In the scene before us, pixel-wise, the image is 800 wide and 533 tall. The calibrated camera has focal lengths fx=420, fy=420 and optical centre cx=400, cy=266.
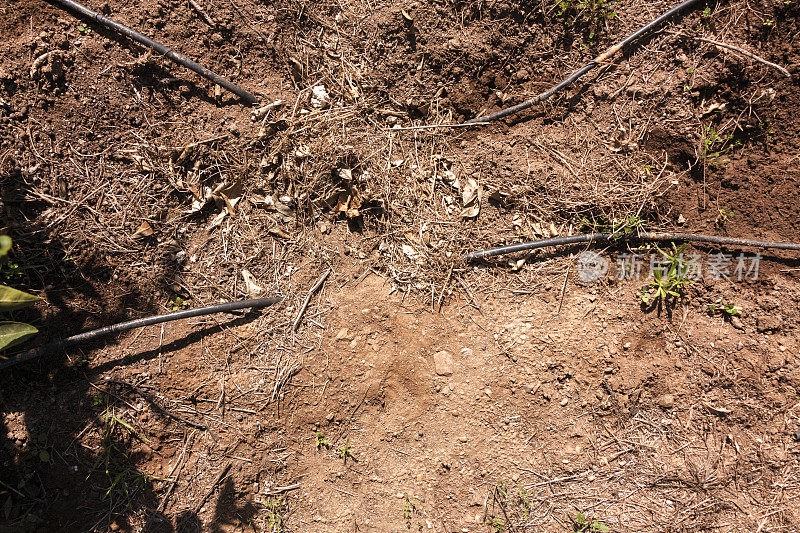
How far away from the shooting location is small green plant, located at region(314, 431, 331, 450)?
2809mm

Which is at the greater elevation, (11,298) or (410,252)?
(11,298)

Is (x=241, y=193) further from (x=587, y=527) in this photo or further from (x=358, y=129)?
(x=587, y=527)

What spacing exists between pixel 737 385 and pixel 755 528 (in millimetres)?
977

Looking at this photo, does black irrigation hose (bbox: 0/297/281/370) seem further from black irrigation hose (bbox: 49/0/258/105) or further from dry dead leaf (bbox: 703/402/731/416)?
dry dead leaf (bbox: 703/402/731/416)

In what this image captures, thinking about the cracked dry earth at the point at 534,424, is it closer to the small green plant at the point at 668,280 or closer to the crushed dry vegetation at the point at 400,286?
the crushed dry vegetation at the point at 400,286

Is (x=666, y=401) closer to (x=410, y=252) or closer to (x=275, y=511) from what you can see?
(x=410, y=252)

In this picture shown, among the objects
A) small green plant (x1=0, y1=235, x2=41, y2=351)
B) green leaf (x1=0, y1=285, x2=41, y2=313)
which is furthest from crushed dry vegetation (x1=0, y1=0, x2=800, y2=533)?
green leaf (x1=0, y1=285, x2=41, y2=313)

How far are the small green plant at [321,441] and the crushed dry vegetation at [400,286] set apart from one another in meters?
0.02

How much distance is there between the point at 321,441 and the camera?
2.80 m

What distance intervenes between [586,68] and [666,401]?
7.70ft

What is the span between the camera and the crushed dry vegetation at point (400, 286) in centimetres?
275

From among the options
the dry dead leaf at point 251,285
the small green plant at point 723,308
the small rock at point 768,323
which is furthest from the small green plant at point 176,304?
the small rock at point 768,323

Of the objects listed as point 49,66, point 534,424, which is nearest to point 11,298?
point 49,66

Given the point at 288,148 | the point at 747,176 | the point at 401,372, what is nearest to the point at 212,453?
the point at 401,372
